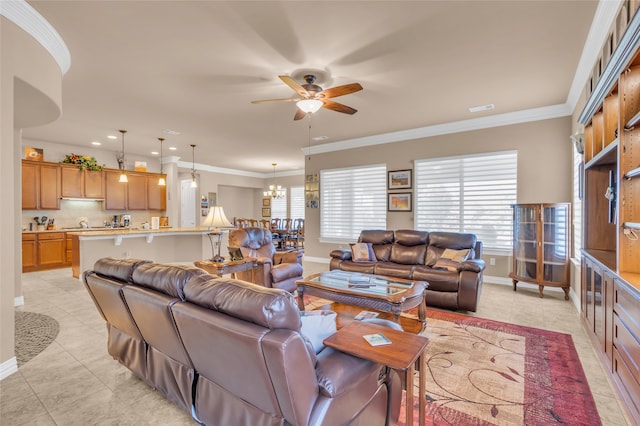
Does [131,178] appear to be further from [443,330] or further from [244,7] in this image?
[443,330]

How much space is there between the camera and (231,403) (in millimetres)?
1521

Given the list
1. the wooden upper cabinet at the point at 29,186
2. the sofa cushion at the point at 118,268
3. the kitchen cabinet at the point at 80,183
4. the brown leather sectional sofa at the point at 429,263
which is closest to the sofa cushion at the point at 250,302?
the sofa cushion at the point at 118,268

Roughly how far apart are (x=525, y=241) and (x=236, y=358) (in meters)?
4.90

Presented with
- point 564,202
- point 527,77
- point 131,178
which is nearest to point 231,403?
point 527,77

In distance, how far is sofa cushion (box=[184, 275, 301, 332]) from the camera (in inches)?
47.9

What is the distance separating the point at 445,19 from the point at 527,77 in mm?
1865

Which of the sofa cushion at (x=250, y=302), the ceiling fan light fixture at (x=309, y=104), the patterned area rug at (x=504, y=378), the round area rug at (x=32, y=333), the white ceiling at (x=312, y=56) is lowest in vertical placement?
the round area rug at (x=32, y=333)

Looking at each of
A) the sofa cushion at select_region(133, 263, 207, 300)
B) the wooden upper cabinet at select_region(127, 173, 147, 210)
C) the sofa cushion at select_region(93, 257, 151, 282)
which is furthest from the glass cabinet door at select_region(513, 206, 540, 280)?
the wooden upper cabinet at select_region(127, 173, 147, 210)

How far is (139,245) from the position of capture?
6531 mm

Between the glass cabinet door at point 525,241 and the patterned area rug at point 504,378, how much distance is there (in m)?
1.68

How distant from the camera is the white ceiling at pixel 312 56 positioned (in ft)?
8.36

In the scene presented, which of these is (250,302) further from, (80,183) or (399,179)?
(80,183)

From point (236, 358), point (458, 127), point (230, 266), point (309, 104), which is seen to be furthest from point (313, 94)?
point (458, 127)

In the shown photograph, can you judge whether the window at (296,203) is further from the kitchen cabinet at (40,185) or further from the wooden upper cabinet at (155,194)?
the kitchen cabinet at (40,185)
